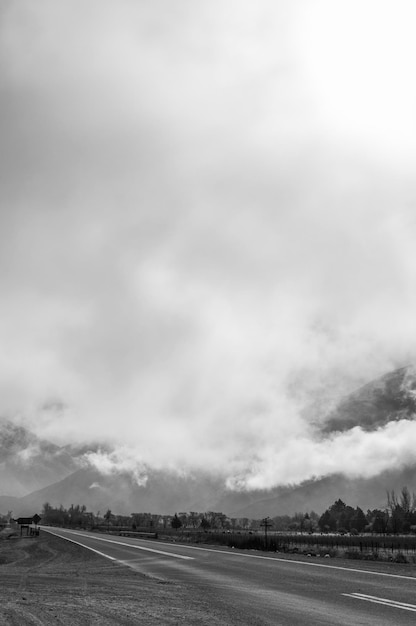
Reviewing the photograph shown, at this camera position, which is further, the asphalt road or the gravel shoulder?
the gravel shoulder

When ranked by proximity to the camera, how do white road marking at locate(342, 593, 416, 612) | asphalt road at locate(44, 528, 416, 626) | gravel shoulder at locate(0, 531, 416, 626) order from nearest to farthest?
1. asphalt road at locate(44, 528, 416, 626)
2. gravel shoulder at locate(0, 531, 416, 626)
3. white road marking at locate(342, 593, 416, 612)

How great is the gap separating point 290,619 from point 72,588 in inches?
395

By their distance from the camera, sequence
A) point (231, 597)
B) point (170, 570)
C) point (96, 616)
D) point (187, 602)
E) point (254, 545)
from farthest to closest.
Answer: point (254, 545) < point (170, 570) < point (231, 597) < point (187, 602) < point (96, 616)

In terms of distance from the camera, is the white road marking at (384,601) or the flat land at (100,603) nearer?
the flat land at (100,603)

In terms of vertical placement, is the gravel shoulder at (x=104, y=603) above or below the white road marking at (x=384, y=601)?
below

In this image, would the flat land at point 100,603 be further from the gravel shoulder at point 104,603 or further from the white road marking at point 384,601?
the white road marking at point 384,601

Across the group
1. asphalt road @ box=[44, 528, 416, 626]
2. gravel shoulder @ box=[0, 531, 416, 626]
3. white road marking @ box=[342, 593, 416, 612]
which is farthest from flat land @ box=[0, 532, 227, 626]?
white road marking @ box=[342, 593, 416, 612]

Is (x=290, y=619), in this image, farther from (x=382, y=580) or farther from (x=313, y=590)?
(x=382, y=580)

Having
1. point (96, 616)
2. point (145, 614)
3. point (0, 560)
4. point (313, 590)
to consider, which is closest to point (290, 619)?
point (145, 614)

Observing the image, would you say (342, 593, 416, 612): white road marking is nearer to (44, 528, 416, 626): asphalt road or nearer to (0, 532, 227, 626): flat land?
(44, 528, 416, 626): asphalt road

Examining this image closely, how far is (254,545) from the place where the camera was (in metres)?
56.8

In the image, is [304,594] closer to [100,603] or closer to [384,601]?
[384,601]

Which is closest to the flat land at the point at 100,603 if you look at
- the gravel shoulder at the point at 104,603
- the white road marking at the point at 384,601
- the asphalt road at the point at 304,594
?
the gravel shoulder at the point at 104,603

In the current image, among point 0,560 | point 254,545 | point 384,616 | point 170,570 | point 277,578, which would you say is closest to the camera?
point 384,616
